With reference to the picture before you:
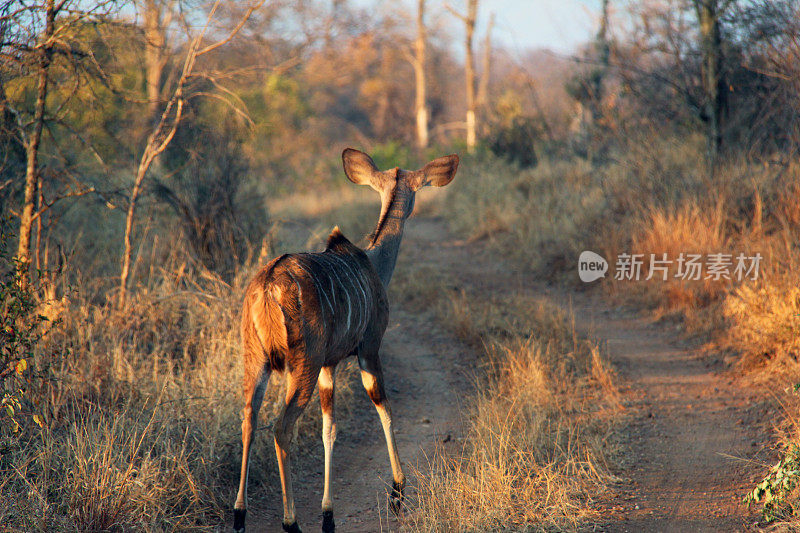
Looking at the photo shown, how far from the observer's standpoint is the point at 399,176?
200 inches

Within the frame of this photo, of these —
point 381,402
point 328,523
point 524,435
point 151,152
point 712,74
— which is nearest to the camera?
point 328,523

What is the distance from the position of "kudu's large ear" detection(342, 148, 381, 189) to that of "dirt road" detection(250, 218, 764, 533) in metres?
1.97

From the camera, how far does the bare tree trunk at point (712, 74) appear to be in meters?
9.94

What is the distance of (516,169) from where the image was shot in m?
15.1

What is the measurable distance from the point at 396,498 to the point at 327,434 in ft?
1.97

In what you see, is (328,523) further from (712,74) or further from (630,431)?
(712,74)

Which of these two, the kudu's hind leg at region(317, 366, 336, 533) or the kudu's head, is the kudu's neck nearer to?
the kudu's head

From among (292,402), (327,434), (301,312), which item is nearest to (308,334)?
(301,312)

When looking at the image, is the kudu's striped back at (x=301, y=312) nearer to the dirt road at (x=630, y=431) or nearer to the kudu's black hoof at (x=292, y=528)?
the kudu's black hoof at (x=292, y=528)

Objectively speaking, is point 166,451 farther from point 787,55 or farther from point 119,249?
point 787,55

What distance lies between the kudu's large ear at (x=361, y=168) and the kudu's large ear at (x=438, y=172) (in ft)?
1.06

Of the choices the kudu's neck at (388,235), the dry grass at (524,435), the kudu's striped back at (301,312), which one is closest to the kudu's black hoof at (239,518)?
the kudu's striped back at (301,312)

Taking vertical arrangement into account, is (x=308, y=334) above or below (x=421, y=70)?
below

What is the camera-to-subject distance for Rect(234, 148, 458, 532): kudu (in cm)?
354
